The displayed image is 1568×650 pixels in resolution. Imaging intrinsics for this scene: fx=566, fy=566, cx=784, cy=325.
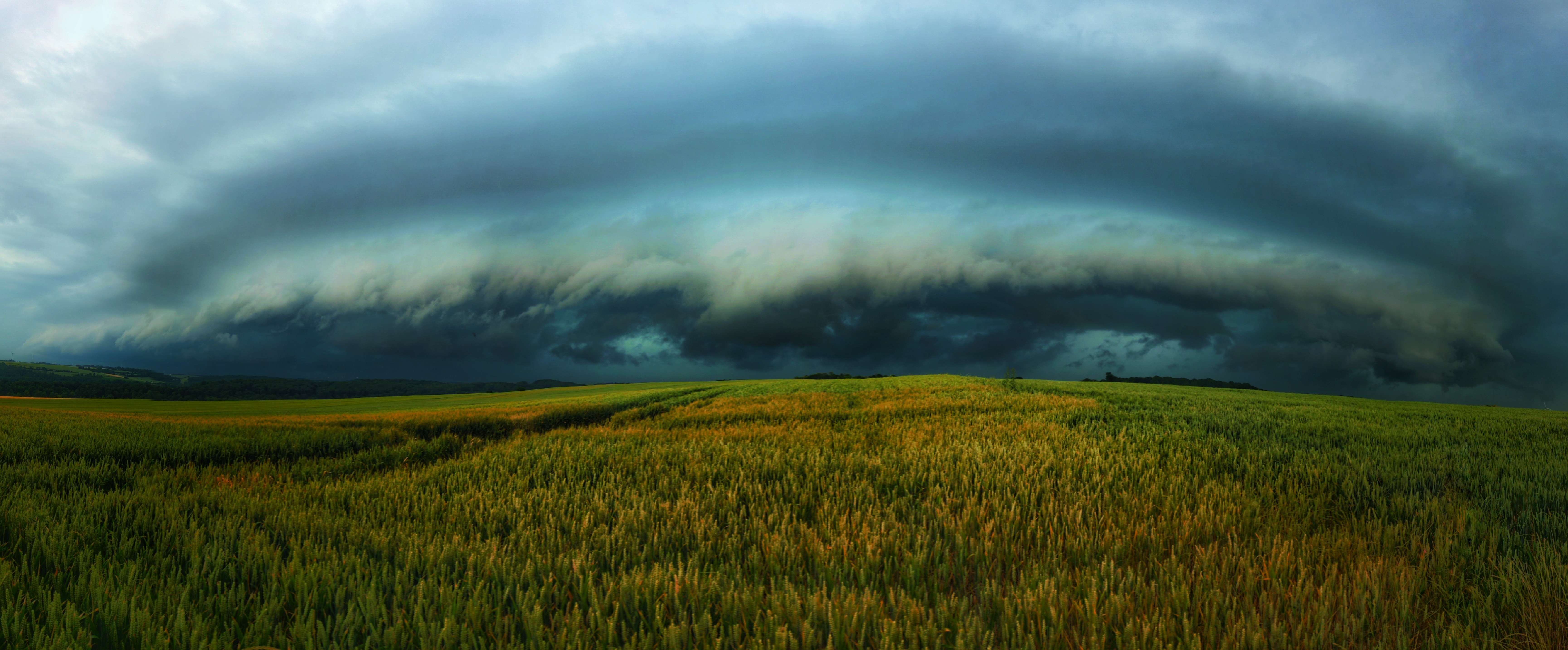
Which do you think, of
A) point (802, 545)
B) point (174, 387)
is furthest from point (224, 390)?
point (802, 545)

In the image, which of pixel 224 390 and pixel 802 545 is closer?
pixel 802 545

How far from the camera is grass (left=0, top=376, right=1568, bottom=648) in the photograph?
264cm

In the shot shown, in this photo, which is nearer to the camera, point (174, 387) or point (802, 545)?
point (802, 545)

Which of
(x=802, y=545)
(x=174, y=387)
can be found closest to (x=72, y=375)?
(x=174, y=387)

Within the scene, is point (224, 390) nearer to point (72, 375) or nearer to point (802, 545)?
point (72, 375)

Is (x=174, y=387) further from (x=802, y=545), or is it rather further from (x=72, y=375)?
(x=802, y=545)

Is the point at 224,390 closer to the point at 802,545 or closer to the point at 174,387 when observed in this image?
the point at 174,387

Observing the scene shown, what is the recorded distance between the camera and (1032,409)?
1258 centimetres

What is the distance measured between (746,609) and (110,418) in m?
19.1

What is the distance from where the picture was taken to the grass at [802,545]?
264 cm

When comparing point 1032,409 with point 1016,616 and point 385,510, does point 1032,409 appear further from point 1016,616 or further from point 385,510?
point 385,510

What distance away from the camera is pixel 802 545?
3723mm

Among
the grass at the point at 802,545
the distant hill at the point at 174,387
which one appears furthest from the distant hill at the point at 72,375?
the grass at the point at 802,545

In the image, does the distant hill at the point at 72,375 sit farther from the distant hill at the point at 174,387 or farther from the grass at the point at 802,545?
the grass at the point at 802,545
